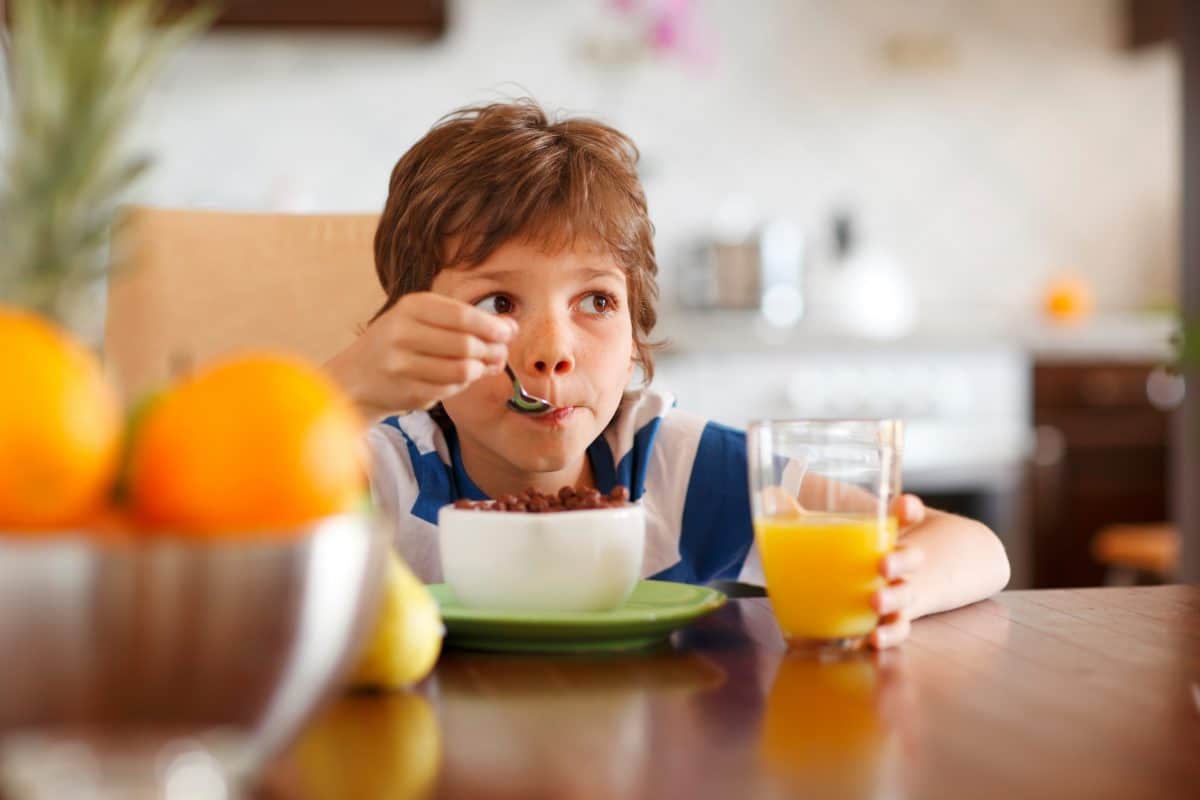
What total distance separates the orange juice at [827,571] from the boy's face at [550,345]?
1.29 feet

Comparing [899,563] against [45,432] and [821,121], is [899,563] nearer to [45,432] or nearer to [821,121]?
[45,432]

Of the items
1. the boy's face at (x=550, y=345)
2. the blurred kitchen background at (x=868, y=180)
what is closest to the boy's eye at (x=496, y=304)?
the boy's face at (x=550, y=345)

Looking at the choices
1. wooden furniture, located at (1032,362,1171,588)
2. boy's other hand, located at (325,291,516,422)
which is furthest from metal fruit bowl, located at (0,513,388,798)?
wooden furniture, located at (1032,362,1171,588)

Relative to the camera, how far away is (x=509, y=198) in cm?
133

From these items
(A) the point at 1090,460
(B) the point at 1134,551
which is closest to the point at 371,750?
(B) the point at 1134,551

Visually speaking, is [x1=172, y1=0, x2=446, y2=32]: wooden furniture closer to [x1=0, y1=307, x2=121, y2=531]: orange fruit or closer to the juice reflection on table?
the juice reflection on table

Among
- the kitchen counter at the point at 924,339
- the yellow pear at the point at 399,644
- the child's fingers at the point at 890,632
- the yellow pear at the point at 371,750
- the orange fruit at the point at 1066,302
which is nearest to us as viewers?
the yellow pear at the point at 371,750

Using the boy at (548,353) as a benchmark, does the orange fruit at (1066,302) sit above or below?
above

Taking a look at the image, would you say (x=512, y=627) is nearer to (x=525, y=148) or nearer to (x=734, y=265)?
(x=525, y=148)

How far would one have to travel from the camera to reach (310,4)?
12.2 feet

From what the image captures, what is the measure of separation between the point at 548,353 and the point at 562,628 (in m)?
0.44

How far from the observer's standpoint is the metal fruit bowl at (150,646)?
44 cm

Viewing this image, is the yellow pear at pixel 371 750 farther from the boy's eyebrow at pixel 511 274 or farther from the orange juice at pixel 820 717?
the boy's eyebrow at pixel 511 274

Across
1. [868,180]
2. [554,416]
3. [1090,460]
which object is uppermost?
[868,180]
